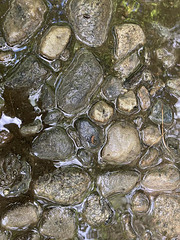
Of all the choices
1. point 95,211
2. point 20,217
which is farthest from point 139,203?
point 20,217

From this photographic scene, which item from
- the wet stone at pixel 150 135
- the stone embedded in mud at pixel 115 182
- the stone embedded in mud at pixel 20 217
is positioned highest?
the wet stone at pixel 150 135

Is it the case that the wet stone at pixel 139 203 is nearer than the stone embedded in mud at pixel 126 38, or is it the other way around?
the stone embedded in mud at pixel 126 38

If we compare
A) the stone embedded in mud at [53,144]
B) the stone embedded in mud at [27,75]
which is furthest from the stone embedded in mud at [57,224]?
the stone embedded in mud at [27,75]

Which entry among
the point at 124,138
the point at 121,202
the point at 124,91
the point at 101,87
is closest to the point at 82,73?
the point at 101,87

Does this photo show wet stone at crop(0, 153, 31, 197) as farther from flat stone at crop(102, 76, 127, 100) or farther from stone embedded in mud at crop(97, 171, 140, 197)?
flat stone at crop(102, 76, 127, 100)

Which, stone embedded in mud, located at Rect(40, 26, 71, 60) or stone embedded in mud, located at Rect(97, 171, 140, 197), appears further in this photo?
→ stone embedded in mud, located at Rect(97, 171, 140, 197)

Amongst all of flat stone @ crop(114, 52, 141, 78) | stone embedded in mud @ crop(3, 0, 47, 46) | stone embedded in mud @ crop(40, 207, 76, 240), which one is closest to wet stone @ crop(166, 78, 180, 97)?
flat stone @ crop(114, 52, 141, 78)

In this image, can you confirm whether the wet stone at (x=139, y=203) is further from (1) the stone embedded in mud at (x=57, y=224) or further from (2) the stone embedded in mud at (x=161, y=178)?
(1) the stone embedded in mud at (x=57, y=224)
